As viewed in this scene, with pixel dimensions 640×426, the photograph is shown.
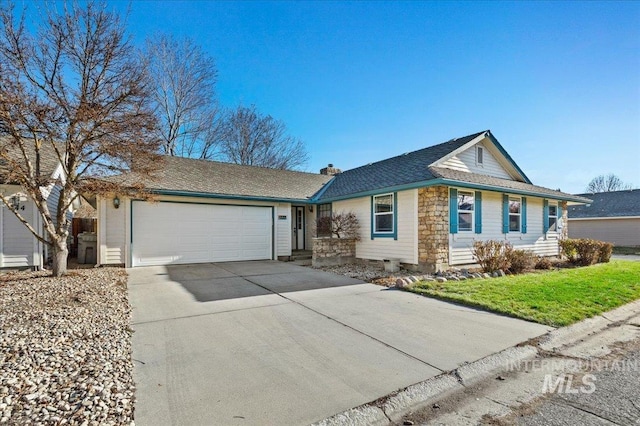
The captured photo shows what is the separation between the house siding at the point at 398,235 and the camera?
10.0 m

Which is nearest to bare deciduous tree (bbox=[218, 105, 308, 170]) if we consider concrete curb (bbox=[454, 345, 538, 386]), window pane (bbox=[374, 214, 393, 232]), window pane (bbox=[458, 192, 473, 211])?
window pane (bbox=[374, 214, 393, 232])

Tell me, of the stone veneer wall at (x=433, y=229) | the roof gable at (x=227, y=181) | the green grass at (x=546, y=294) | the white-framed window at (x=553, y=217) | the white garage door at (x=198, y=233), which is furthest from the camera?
the white-framed window at (x=553, y=217)

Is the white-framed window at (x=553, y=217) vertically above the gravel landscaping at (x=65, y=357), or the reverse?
the white-framed window at (x=553, y=217)

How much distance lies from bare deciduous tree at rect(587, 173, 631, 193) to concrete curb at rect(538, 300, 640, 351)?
191ft

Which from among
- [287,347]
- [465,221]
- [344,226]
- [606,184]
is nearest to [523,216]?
[465,221]

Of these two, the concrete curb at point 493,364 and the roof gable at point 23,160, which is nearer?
the concrete curb at point 493,364

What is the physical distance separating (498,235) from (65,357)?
1232 centimetres

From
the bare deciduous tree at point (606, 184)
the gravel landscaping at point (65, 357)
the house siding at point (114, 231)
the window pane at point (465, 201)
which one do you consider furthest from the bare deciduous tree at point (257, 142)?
the bare deciduous tree at point (606, 184)

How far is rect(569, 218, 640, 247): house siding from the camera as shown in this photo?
21109 mm

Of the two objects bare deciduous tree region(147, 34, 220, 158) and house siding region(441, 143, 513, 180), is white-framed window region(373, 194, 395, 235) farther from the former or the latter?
bare deciduous tree region(147, 34, 220, 158)

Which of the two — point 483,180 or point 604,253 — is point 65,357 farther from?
point 604,253

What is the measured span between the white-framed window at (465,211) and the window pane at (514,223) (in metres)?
2.56

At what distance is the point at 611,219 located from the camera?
2181 cm

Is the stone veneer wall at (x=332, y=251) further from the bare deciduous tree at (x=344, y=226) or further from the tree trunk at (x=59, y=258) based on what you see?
the tree trunk at (x=59, y=258)
